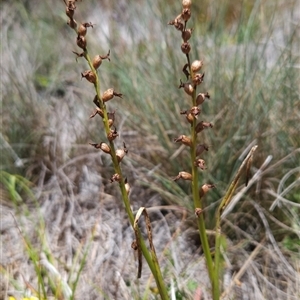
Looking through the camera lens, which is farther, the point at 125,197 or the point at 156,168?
the point at 156,168

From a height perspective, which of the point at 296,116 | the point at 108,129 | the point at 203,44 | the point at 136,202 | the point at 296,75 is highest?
the point at 203,44

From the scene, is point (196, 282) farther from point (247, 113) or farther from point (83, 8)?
point (83, 8)

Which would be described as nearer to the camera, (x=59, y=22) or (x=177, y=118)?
(x=177, y=118)

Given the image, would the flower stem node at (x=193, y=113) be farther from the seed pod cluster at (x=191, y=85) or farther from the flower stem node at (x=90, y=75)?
the flower stem node at (x=90, y=75)

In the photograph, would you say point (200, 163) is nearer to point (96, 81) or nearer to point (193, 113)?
point (193, 113)

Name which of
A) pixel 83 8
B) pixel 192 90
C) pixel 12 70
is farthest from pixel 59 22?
pixel 192 90

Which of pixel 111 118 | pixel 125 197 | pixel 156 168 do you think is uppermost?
pixel 156 168

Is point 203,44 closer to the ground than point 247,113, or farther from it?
farther from it

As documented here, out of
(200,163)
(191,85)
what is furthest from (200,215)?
(191,85)

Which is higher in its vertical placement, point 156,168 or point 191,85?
point 156,168

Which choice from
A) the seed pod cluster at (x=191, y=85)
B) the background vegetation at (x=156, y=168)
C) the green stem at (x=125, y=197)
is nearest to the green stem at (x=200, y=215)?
the seed pod cluster at (x=191, y=85)
